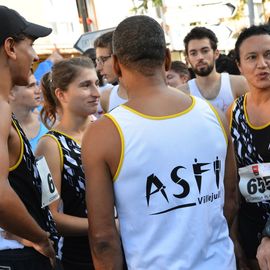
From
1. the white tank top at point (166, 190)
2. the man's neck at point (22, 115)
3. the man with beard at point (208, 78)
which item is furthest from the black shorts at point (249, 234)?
the man's neck at point (22, 115)

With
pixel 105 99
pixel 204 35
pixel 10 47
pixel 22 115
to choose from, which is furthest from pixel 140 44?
pixel 204 35

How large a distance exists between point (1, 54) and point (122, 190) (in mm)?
867

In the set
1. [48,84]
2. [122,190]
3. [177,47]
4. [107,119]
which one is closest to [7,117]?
[107,119]

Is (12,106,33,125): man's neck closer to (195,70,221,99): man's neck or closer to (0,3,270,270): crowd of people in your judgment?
(195,70,221,99): man's neck

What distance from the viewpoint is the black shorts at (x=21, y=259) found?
2482 millimetres

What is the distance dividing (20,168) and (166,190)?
714 millimetres

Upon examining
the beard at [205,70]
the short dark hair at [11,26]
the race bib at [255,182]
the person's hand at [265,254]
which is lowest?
the person's hand at [265,254]

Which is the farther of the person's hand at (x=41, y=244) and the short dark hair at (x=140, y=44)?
the person's hand at (x=41, y=244)

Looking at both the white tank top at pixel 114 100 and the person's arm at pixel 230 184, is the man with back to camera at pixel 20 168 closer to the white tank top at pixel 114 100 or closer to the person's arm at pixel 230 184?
the person's arm at pixel 230 184

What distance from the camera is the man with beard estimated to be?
207 inches

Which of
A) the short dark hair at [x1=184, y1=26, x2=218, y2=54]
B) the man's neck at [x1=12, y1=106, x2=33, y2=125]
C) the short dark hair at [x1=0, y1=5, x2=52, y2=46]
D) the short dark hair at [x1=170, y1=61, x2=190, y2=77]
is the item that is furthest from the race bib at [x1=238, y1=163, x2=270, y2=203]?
the short dark hair at [x1=170, y1=61, x2=190, y2=77]

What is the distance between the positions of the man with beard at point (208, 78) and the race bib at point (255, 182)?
2.00m

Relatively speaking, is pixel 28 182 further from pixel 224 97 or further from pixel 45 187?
pixel 224 97

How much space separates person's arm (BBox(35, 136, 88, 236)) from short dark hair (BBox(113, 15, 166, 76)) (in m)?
1.02
